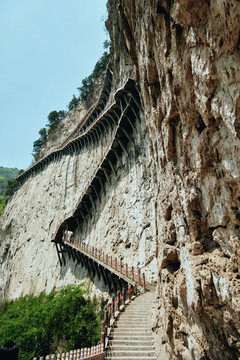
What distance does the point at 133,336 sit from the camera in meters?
8.30

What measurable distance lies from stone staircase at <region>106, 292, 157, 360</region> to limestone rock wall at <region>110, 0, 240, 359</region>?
3.79 ft

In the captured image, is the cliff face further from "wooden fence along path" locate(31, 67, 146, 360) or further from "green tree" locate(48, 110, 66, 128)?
"green tree" locate(48, 110, 66, 128)

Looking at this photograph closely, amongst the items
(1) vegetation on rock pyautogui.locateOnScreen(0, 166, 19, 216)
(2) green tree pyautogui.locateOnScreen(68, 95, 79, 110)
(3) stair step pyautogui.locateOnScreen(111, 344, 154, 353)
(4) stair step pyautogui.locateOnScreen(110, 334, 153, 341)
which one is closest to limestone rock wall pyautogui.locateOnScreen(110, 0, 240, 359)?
(3) stair step pyautogui.locateOnScreen(111, 344, 154, 353)

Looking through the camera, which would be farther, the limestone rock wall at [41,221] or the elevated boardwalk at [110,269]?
the limestone rock wall at [41,221]

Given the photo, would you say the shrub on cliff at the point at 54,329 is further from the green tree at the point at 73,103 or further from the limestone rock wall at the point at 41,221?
the green tree at the point at 73,103

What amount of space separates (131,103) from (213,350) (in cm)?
1833

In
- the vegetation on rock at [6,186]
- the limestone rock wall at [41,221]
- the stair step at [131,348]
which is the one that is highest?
the vegetation on rock at [6,186]

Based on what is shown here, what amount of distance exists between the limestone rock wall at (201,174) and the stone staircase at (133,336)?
1.16 metres

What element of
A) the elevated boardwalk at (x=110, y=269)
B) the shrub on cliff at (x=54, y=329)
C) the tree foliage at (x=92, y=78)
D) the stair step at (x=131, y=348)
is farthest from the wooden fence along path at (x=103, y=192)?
the tree foliage at (x=92, y=78)

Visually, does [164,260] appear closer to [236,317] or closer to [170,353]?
[170,353]

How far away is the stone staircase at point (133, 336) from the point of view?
24.7 ft

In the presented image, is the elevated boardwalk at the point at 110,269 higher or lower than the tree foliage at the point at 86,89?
lower

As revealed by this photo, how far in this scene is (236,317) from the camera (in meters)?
3.51

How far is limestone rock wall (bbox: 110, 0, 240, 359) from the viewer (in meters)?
3.58
